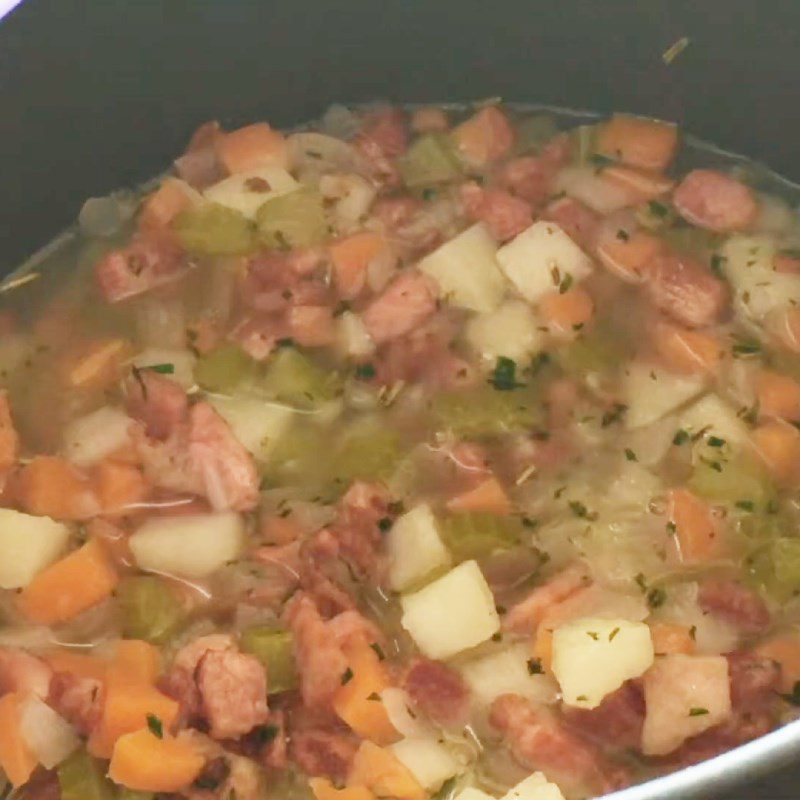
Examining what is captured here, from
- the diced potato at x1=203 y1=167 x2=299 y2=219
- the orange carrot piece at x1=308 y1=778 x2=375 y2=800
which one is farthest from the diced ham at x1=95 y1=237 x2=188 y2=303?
the orange carrot piece at x1=308 y1=778 x2=375 y2=800

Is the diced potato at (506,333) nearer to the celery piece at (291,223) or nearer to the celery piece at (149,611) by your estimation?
the celery piece at (291,223)

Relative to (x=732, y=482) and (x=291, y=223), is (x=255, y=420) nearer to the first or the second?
(x=291, y=223)

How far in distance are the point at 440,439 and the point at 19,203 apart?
956 mm

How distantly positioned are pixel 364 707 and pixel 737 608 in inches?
23.6

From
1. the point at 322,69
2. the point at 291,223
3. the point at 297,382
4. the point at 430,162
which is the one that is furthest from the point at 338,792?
the point at 322,69

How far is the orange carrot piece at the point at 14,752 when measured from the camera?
1.92 m

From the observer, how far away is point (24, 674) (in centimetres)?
203

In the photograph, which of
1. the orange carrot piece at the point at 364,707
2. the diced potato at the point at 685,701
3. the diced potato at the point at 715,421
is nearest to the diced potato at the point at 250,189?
the diced potato at the point at 715,421

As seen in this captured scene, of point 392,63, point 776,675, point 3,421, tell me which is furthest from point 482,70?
point 776,675

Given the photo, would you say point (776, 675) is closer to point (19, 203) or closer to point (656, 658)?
point (656, 658)

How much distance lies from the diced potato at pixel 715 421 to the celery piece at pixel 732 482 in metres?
0.05

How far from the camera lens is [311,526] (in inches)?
86.0

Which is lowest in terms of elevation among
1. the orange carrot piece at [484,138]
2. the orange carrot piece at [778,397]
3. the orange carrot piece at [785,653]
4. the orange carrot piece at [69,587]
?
the orange carrot piece at [785,653]

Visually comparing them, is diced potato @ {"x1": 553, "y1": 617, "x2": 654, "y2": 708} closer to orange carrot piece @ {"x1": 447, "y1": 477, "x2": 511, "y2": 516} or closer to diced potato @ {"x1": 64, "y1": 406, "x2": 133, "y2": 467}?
orange carrot piece @ {"x1": 447, "y1": 477, "x2": 511, "y2": 516}
